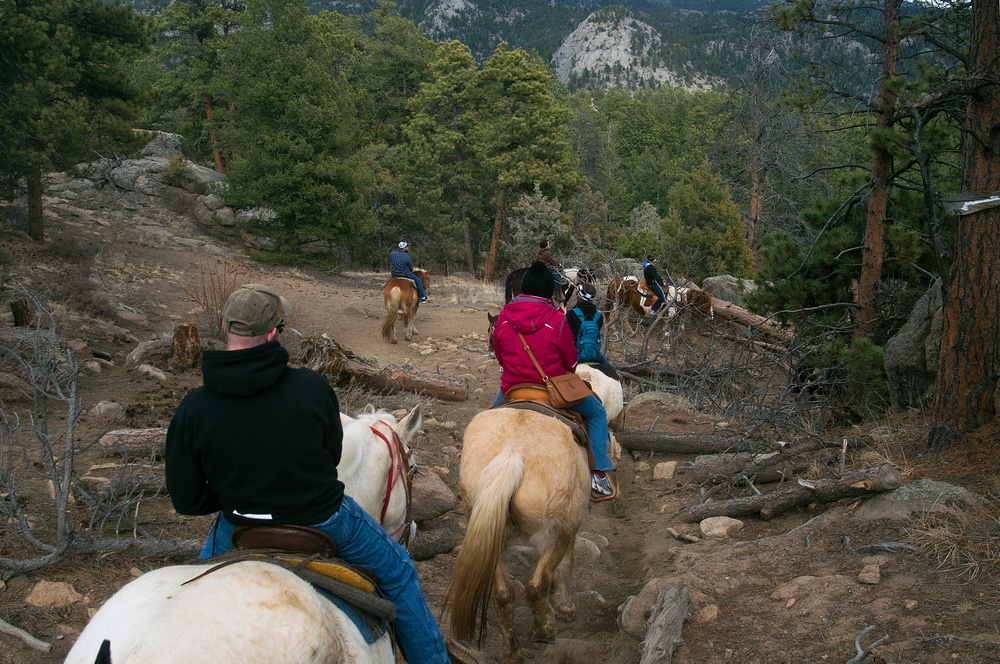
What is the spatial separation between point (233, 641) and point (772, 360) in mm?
8415

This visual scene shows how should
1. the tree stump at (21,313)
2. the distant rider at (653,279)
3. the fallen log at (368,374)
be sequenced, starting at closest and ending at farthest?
the tree stump at (21,313)
the fallen log at (368,374)
the distant rider at (653,279)

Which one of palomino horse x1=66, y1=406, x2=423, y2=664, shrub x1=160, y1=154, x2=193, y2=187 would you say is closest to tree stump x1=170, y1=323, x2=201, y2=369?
palomino horse x1=66, y1=406, x2=423, y2=664

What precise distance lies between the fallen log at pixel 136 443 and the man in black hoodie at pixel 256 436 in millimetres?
3343

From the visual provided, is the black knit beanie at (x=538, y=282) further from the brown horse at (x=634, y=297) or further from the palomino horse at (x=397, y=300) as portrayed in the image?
the brown horse at (x=634, y=297)

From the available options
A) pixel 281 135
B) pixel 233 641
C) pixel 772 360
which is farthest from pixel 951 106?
pixel 281 135

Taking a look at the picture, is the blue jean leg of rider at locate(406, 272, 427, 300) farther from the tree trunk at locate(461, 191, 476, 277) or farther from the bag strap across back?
the tree trunk at locate(461, 191, 476, 277)

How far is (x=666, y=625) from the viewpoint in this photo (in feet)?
12.9

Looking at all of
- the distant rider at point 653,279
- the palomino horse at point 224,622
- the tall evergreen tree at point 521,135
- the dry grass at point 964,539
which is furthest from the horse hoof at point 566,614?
the tall evergreen tree at point 521,135

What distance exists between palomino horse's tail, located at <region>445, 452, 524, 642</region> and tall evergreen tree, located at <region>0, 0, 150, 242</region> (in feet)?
46.8

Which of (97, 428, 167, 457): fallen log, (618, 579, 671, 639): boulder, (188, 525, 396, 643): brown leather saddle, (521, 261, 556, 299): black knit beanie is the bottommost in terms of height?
(618, 579, 671, 639): boulder

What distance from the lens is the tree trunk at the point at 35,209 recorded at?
1662 centimetres

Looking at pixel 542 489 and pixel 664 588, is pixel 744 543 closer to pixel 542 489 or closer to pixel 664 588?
pixel 664 588

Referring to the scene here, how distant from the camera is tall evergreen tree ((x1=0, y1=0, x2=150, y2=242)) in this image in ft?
44.9

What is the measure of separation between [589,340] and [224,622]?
5.66m
